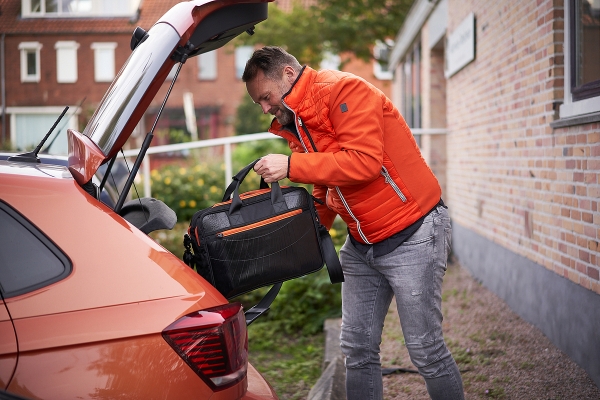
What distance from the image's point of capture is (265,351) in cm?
568

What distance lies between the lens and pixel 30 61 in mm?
5820

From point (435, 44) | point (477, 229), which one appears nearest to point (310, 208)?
point (477, 229)

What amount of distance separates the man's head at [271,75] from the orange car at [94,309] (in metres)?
0.89

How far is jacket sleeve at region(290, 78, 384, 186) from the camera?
267 cm

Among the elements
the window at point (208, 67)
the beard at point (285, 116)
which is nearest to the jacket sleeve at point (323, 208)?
the beard at point (285, 116)

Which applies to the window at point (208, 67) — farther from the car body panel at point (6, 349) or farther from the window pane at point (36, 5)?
the car body panel at point (6, 349)

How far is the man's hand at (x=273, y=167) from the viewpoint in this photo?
105 inches

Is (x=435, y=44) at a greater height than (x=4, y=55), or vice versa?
(x=435, y=44)

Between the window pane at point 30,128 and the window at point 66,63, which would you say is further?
the window at point 66,63

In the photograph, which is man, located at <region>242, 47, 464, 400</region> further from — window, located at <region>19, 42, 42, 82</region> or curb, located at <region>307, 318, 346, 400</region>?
window, located at <region>19, 42, 42, 82</region>

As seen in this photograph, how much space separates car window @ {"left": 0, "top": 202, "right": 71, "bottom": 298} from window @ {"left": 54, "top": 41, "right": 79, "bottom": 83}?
468 centimetres

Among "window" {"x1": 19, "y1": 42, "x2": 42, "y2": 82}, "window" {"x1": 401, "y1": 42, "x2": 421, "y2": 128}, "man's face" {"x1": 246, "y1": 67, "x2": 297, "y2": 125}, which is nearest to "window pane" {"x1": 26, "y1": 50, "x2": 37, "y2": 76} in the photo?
"window" {"x1": 19, "y1": 42, "x2": 42, "y2": 82}

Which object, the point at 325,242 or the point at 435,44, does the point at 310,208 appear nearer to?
the point at 325,242

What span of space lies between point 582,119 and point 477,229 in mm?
3280
